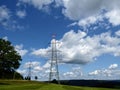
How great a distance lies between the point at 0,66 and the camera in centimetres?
11788

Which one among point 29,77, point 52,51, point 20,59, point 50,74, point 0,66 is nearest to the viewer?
point 50,74

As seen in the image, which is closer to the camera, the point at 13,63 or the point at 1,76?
the point at 13,63

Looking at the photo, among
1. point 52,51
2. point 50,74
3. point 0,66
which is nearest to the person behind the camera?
point 50,74

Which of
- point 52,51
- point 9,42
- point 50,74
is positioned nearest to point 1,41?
point 9,42

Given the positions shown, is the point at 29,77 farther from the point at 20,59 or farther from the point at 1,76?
the point at 20,59

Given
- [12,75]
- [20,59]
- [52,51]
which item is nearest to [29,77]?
[12,75]

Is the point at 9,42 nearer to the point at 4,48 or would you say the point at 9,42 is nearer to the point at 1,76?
the point at 4,48

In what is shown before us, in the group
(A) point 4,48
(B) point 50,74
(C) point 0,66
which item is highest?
(A) point 4,48

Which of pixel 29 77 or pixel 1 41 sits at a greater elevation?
pixel 1 41

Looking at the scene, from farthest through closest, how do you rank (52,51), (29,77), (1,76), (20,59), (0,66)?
(29,77)
(1,76)
(20,59)
(0,66)
(52,51)

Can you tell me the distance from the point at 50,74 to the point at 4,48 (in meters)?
42.1

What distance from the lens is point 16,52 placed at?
128m

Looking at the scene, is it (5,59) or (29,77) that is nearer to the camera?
(5,59)

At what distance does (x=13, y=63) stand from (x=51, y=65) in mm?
36022
